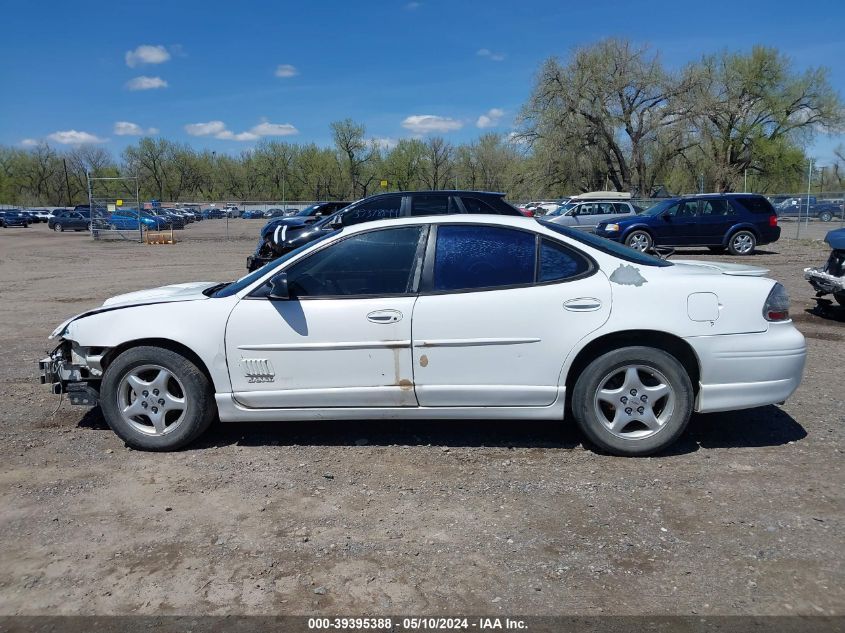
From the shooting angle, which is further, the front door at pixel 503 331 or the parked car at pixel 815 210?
the parked car at pixel 815 210

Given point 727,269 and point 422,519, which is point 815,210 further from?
point 422,519

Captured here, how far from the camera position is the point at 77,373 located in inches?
191

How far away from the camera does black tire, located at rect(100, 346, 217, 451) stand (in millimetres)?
4598

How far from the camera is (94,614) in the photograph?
9.54 ft

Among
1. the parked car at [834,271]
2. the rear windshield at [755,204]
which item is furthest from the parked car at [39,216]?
the parked car at [834,271]

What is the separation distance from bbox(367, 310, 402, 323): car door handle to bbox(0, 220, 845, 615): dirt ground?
3.13ft

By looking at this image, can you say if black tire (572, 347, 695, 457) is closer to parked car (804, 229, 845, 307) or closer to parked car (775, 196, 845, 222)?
parked car (804, 229, 845, 307)

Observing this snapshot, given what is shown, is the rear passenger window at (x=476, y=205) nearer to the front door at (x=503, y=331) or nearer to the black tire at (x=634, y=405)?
the front door at (x=503, y=331)

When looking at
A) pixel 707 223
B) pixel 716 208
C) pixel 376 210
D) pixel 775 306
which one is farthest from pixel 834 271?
pixel 716 208

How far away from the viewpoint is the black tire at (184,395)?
15.1ft

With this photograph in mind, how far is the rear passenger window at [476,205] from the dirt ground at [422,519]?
6.60m

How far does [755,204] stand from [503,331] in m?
18.6

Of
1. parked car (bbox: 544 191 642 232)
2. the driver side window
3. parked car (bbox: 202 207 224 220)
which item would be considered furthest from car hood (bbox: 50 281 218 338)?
parked car (bbox: 202 207 224 220)

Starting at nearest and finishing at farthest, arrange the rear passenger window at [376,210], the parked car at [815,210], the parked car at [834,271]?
1. the parked car at [834,271]
2. the rear passenger window at [376,210]
3. the parked car at [815,210]
